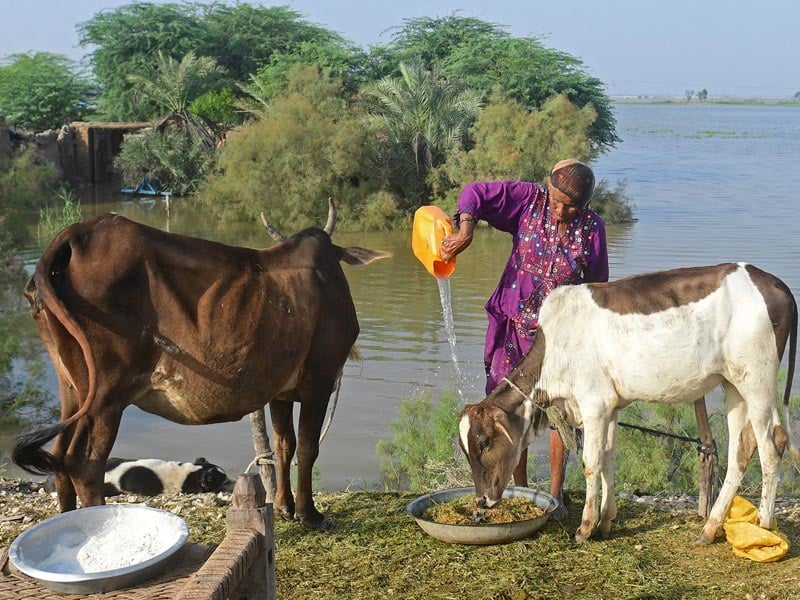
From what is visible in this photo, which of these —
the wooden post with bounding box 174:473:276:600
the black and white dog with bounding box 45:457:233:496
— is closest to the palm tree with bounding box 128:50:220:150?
the black and white dog with bounding box 45:457:233:496

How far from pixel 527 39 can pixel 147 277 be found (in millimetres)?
34819

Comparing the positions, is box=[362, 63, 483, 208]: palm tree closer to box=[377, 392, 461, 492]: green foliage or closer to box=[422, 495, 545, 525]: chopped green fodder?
box=[377, 392, 461, 492]: green foliage

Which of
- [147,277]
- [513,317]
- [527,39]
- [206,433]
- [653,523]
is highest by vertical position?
[527,39]

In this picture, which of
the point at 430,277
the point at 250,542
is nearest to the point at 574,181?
the point at 250,542

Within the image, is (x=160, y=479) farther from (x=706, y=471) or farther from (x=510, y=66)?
(x=510, y=66)

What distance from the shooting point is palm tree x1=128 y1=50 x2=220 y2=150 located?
3338 centimetres

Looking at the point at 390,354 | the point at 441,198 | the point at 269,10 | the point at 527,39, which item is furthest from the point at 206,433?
the point at 269,10

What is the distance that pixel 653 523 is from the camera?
540 cm

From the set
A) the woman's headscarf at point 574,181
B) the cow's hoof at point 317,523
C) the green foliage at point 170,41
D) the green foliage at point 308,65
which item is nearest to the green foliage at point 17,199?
the cow's hoof at point 317,523

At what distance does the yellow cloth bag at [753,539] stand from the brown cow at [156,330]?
7.47 feet

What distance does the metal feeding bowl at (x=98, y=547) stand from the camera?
310cm

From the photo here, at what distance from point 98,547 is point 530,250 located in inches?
114

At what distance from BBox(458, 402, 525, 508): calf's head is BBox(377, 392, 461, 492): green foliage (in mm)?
2858

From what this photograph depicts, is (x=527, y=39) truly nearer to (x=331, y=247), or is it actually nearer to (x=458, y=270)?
(x=458, y=270)
